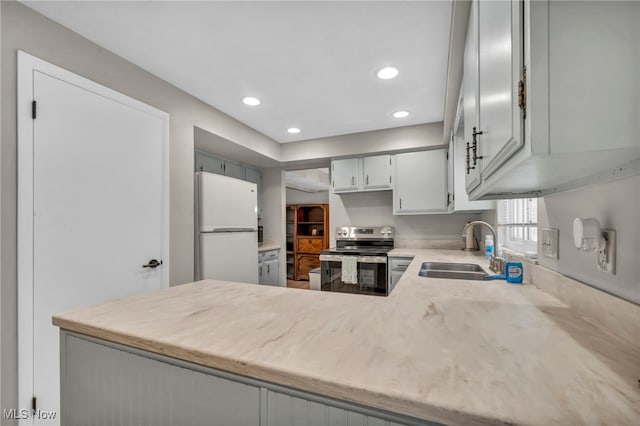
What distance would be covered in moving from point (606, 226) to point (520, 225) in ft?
3.53

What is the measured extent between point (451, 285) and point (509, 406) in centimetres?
99

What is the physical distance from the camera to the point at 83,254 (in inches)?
65.0

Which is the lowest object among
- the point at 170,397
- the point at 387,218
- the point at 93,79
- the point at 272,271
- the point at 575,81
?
the point at 272,271

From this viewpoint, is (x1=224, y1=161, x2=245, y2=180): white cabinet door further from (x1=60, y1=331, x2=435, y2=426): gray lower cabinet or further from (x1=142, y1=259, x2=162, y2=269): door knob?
(x1=60, y1=331, x2=435, y2=426): gray lower cabinet

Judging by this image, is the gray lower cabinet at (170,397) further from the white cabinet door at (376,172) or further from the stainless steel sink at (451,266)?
the white cabinet door at (376,172)

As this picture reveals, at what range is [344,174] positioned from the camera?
12.0 feet

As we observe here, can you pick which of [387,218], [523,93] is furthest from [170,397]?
[387,218]

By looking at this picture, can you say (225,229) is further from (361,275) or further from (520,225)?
(520,225)

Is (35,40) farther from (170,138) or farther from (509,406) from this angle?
(509,406)

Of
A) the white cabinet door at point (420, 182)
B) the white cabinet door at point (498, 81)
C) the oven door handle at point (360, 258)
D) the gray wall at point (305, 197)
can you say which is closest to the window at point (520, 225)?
the white cabinet door at point (498, 81)

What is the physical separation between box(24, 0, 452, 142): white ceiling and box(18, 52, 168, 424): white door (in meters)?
0.37

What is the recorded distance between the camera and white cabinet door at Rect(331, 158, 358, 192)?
3.62 metres

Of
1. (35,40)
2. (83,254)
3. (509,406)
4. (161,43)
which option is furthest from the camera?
(161,43)

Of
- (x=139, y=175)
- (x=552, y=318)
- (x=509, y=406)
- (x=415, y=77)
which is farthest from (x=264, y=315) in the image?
(x=415, y=77)
